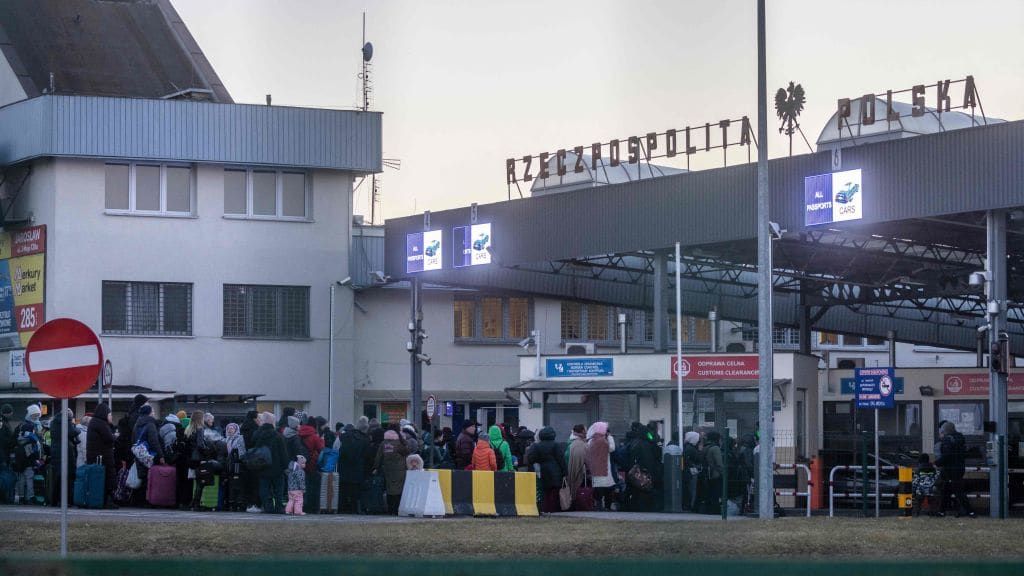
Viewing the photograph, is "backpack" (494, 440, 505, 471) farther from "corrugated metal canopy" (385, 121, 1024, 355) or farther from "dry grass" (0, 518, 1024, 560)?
"corrugated metal canopy" (385, 121, 1024, 355)

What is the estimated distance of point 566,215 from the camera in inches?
1709

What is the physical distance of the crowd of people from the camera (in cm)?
2684

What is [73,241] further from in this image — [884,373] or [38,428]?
[884,373]

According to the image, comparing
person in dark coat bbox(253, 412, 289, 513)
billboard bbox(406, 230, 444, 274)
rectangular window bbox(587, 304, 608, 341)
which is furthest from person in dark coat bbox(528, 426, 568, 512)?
rectangular window bbox(587, 304, 608, 341)

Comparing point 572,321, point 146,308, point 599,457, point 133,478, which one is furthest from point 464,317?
point 133,478

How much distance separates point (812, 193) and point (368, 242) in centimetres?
2003

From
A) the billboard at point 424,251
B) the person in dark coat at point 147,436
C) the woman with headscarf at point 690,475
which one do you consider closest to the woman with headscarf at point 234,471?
the person in dark coat at point 147,436

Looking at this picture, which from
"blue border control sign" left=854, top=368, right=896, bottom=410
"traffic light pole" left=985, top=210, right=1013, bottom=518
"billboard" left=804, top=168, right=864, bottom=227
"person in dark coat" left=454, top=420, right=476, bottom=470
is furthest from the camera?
"billboard" left=804, top=168, right=864, bottom=227

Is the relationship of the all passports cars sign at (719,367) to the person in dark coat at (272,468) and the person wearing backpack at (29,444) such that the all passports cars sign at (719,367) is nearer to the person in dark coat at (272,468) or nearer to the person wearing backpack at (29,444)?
the person in dark coat at (272,468)

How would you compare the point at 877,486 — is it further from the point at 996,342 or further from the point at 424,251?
the point at 424,251

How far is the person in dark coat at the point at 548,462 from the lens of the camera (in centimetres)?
2800

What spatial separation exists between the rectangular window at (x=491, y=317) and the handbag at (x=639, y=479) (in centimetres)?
2713

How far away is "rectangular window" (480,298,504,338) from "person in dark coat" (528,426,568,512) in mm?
28210

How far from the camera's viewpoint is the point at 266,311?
165 feet
